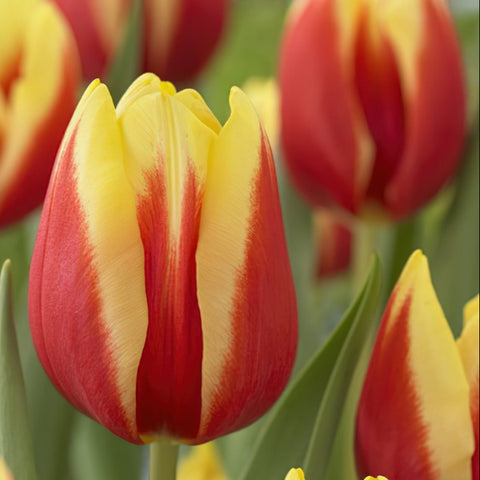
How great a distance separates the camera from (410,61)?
1.58ft

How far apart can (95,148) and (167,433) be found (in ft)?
0.25

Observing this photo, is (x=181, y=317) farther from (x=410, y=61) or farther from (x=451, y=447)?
(x=410, y=61)

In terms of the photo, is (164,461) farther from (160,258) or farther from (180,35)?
(180,35)

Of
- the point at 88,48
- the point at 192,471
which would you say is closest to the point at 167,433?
the point at 192,471

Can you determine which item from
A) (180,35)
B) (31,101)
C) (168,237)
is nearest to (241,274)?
(168,237)

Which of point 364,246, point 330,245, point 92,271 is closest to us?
point 92,271

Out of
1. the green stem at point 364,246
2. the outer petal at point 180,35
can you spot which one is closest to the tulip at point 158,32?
the outer petal at point 180,35

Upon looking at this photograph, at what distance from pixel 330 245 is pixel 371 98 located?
193 millimetres

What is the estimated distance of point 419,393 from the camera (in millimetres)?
333

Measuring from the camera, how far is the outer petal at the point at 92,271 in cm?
30

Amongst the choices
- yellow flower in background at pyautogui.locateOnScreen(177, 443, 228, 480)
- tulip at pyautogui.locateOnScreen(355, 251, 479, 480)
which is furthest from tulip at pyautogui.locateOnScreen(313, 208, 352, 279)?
tulip at pyautogui.locateOnScreen(355, 251, 479, 480)

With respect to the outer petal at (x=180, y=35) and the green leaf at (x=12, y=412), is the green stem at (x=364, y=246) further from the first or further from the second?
the green leaf at (x=12, y=412)

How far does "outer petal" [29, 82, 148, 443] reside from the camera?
0.30 metres

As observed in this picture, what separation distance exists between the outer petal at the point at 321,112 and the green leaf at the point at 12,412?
0.19 metres
